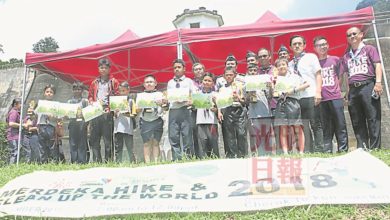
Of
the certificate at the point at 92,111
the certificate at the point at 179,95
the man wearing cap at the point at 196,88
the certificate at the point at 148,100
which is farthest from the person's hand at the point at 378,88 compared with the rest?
the certificate at the point at 92,111

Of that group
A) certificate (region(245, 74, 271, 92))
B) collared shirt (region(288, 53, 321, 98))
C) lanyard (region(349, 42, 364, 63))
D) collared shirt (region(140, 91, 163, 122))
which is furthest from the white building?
certificate (region(245, 74, 271, 92))

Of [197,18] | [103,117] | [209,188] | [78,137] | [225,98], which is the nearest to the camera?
[209,188]

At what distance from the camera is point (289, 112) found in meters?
4.26

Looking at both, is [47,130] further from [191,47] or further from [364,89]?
[364,89]

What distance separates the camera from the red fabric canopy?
5.48 meters

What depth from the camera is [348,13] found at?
17.5 feet

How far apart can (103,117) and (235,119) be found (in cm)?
176

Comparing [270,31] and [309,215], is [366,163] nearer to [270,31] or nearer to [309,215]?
[309,215]

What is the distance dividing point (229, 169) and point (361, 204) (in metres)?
1.01

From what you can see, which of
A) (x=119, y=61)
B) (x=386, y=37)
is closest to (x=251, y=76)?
(x=119, y=61)

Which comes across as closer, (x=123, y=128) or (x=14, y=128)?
(x=123, y=128)

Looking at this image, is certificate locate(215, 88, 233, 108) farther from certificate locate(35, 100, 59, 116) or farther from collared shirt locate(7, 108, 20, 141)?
collared shirt locate(7, 108, 20, 141)

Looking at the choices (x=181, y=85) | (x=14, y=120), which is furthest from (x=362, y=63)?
(x=14, y=120)

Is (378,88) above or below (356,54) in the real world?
below
